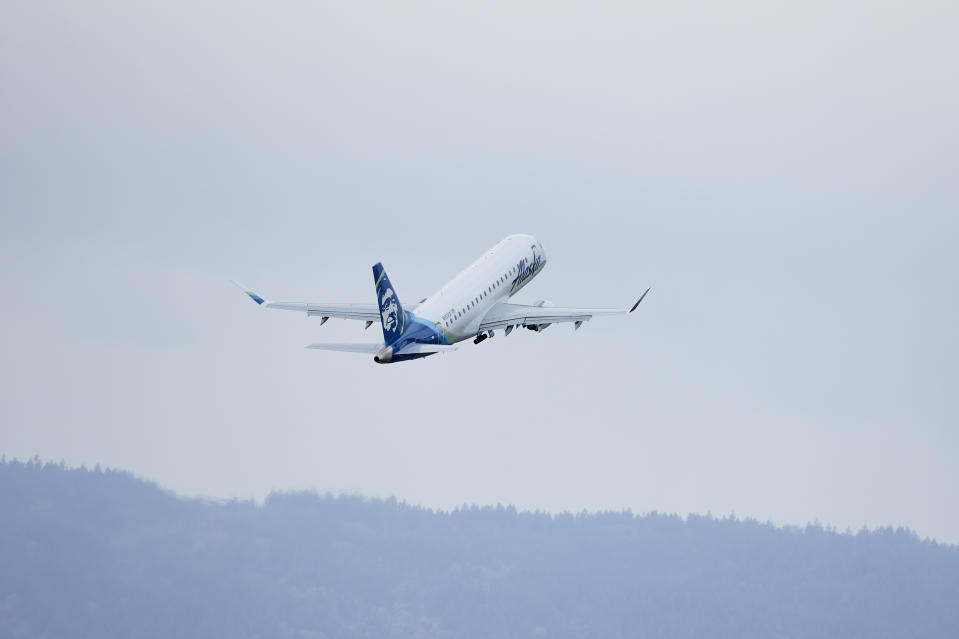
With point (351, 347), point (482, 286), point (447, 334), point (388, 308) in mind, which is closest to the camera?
point (351, 347)

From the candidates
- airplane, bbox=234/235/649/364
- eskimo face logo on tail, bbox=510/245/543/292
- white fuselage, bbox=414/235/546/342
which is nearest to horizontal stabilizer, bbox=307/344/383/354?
airplane, bbox=234/235/649/364

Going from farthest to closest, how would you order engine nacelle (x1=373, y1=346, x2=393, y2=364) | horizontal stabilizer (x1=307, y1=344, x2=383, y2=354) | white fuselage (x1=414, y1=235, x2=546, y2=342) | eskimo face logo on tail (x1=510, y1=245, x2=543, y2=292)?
eskimo face logo on tail (x1=510, y1=245, x2=543, y2=292) < white fuselage (x1=414, y1=235, x2=546, y2=342) < engine nacelle (x1=373, y1=346, x2=393, y2=364) < horizontal stabilizer (x1=307, y1=344, x2=383, y2=354)

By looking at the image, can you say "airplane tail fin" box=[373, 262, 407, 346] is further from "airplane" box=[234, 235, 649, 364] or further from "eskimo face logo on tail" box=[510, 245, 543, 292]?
"eskimo face logo on tail" box=[510, 245, 543, 292]

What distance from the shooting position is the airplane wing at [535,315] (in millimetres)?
128375

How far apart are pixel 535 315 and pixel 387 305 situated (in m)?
16.4

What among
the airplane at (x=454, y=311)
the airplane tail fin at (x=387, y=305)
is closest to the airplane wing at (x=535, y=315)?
the airplane at (x=454, y=311)

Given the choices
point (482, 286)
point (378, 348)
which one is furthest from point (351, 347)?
point (482, 286)

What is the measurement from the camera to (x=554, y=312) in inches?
5074

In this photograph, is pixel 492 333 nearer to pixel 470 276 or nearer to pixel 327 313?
pixel 470 276

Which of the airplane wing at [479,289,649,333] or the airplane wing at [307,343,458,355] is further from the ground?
the airplane wing at [479,289,649,333]

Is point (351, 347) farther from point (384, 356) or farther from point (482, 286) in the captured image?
point (482, 286)

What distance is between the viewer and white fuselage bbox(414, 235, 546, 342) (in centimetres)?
12469

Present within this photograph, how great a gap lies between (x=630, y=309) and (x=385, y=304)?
20.0 metres

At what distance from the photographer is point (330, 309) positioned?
419 feet
